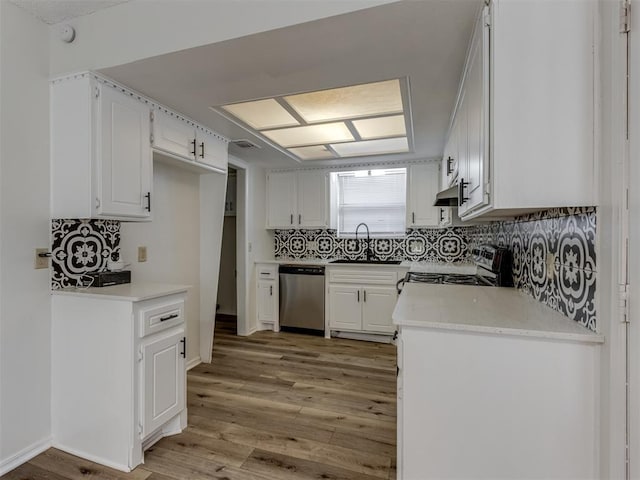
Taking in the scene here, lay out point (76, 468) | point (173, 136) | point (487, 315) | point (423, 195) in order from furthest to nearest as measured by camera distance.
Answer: point (423, 195) < point (173, 136) < point (76, 468) < point (487, 315)

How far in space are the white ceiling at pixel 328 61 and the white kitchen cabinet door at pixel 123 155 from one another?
15 centimetres

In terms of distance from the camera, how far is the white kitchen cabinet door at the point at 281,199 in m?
4.44

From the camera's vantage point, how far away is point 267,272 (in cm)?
426

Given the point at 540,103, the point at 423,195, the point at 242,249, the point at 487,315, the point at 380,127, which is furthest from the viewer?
the point at 242,249

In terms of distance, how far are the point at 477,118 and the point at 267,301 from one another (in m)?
3.47

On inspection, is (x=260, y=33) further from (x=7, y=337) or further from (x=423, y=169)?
(x=423, y=169)

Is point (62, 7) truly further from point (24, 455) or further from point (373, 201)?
point (373, 201)

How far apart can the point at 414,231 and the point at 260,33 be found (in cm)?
333

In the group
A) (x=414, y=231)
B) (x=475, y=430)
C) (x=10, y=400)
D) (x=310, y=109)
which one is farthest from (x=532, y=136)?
(x=414, y=231)

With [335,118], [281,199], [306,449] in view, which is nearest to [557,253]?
[306,449]

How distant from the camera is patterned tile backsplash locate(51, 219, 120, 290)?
76.5 inches

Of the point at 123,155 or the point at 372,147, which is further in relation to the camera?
the point at 372,147

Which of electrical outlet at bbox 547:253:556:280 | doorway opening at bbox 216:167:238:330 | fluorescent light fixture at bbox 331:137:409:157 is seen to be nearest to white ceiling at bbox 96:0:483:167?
fluorescent light fixture at bbox 331:137:409:157

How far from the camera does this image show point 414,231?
14.1 ft
